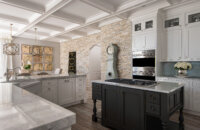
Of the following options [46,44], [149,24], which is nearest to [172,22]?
[149,24]

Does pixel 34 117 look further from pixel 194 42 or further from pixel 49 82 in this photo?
pixel 194 42

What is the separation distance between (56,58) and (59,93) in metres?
6.06

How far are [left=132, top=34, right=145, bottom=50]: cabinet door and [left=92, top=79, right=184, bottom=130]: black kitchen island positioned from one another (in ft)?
7.04

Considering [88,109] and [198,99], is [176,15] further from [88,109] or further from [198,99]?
[88,109]

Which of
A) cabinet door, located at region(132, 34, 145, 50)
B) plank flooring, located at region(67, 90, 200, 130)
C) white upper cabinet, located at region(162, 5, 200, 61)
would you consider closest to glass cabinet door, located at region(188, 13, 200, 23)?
white upper cabinet, located at region(162, 5, 200, 61)

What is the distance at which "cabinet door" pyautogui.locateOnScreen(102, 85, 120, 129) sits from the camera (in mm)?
2311

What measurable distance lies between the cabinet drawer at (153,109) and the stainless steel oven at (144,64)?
222 centimetres

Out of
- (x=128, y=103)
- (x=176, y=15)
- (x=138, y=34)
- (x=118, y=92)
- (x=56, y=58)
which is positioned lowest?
(x=128, y=103)

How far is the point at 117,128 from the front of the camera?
2.30 metres

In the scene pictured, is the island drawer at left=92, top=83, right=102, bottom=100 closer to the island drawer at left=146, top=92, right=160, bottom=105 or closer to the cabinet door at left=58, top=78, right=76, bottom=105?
the island drawer at left=146, top=92, right=160, bottom=105

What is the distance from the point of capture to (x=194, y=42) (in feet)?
11.2

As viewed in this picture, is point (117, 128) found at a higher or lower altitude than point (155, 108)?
lower

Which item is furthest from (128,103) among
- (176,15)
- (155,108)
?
(176,15)

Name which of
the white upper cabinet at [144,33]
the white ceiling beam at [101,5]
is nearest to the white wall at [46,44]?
the white ceiling beam at [101,5]
